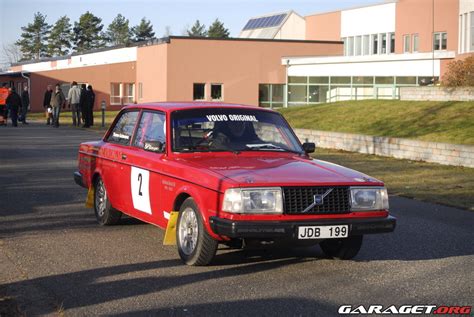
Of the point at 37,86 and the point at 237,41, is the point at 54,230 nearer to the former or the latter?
the point at 237,41

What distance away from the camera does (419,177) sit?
640 inches

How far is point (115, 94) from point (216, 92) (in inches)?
538

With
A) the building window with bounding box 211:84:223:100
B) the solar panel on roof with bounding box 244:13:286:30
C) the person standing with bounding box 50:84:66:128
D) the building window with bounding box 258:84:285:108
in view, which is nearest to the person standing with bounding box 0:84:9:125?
the person standing with bounding box 50:84:66:128

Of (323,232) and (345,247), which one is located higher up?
(323,232)

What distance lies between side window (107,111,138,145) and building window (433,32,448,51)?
150 feet

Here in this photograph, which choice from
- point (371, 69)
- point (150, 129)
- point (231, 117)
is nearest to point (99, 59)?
point (371, 69)

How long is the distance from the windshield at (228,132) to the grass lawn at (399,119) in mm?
11994

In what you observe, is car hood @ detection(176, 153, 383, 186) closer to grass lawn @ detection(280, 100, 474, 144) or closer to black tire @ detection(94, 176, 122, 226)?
black tire @ detection(94, 176, 122, 226)

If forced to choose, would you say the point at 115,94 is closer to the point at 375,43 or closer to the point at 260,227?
the point at 375,43

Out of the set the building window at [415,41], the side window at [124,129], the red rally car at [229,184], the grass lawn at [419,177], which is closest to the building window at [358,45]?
the building window at [415,41]

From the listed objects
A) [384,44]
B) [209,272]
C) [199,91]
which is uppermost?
[384,44]

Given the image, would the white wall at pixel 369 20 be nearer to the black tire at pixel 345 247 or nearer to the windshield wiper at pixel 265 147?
the windshield wiper at pixel 265 147

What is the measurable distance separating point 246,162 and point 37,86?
6067cm

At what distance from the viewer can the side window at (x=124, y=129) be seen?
9730mm
